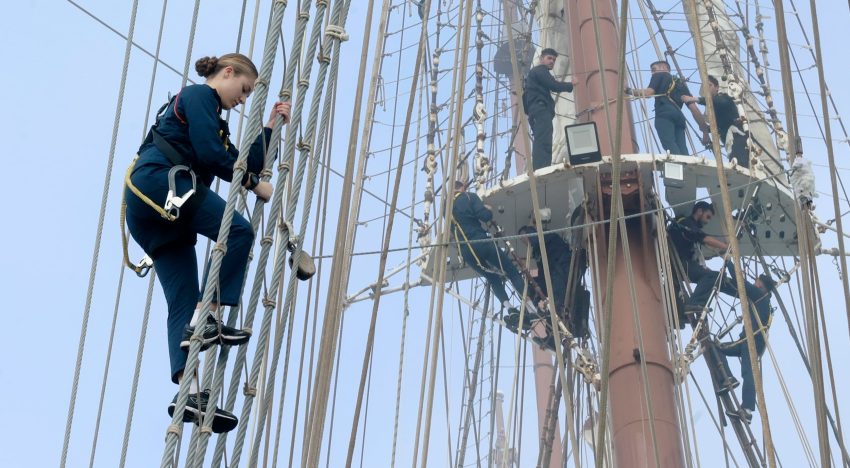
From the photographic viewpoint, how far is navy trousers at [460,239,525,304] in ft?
32.1

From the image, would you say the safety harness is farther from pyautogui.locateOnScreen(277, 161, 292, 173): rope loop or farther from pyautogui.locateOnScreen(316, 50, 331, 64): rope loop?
pyautogui.locateOnScreen(316, 50, 331, 64): rope loop

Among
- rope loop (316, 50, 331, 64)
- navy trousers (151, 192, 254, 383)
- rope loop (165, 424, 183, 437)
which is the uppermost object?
rope loop (316, 50, 331, 64)

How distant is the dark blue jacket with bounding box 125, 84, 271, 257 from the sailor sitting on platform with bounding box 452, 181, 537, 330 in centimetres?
527

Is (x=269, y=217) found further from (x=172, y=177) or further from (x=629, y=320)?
(x=629, y=320)

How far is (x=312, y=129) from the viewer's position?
14.5 feet

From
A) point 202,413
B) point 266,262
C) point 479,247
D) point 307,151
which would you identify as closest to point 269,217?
point 266,262

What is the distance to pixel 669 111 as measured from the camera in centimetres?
975

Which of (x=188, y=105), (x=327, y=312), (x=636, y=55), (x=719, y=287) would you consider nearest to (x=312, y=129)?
(x=188, y=105)

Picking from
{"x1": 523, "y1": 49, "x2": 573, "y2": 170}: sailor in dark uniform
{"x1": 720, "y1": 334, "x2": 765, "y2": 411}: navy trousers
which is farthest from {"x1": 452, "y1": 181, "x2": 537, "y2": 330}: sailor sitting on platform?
{"x1": 720, "y1": 334, "x2": 765, "y2": 411}: navy trousers

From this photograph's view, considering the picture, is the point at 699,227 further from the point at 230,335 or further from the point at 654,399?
the point at 230,335

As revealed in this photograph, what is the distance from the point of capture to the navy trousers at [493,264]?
978cm

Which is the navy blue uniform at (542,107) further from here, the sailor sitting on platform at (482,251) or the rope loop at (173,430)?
the rope loop at (173,430)

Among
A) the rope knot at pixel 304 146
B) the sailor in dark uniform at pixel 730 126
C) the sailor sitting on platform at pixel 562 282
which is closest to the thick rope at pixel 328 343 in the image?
the rope knot at pixel 304 146

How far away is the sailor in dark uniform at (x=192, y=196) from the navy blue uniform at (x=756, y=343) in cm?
623
